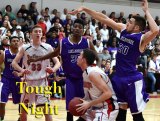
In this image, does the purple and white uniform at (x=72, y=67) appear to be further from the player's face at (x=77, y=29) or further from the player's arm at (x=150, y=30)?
the player's arm at (x=150, y=30)

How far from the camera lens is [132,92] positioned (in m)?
6.29

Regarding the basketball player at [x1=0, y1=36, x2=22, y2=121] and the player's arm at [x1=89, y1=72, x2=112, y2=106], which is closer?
the player's arm at [x1=89, y1=72, x2=112, y2=106]

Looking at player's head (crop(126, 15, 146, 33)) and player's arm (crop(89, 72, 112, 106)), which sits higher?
player's head (crop(126, 15, 146, 33))

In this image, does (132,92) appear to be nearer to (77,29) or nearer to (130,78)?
(130,78)

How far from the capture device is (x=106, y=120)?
539cm

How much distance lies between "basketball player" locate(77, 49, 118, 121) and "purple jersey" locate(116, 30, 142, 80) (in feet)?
3.13

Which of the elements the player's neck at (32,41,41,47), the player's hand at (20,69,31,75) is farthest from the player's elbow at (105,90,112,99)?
the player's neck at (32,41,41,47)

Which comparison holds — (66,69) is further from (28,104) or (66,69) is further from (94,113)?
(94,113)

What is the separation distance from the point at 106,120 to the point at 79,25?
2.19 m

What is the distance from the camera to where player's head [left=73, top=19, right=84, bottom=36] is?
23.2ft

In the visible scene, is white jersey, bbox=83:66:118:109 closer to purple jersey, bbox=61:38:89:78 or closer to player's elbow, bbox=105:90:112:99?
player's elbow, bbox=105:90:112:99

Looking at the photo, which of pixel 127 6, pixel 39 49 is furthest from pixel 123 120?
pixel 127 6

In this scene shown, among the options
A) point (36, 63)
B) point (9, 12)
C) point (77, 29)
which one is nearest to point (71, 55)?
point (77, 29)

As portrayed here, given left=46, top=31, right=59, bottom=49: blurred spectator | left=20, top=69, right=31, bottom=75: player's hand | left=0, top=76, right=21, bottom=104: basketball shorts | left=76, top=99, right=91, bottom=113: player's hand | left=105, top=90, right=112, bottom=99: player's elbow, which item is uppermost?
left=105, top=90, right=112, bottom=99: player's elbow
